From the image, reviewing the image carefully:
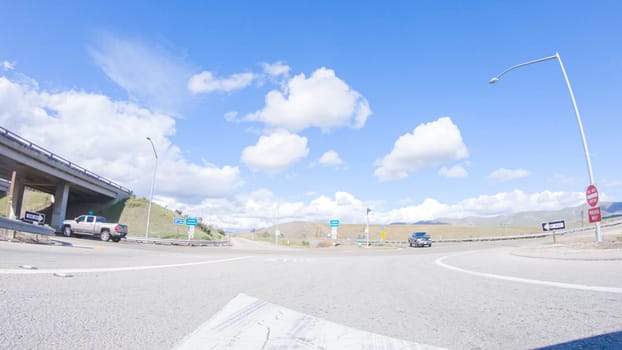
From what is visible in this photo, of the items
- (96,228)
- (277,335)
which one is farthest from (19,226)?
(96,228)

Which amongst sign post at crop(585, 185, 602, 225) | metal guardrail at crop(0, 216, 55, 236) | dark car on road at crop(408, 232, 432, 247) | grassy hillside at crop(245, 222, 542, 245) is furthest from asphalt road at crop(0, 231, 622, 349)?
grassy hillside at crop(245, 222, 542, 245)

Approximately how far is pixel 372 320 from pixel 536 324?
5.07 ft

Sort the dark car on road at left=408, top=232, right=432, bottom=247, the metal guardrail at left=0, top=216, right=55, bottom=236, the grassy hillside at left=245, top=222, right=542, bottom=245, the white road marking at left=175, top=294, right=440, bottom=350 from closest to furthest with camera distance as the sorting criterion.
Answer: the white road marking at left=175, top=294, right=440, bottom=350 < the metal guardrail at left=0, top=216, right=55, bottom=236 < the dark car on road at left=408, top=232, right=432, bottom=247 < the grassy hillside at left=245, top=222, right=542, bottom=245

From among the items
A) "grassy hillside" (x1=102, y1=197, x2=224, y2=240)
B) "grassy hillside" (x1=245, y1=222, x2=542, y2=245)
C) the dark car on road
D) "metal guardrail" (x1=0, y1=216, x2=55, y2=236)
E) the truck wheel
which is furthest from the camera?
"grassy hillside" (x1=245, y1=222, x2=542, y2=245)

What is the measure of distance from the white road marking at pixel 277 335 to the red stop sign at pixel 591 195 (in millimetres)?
14972

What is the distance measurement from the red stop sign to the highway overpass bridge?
3498 centimetres

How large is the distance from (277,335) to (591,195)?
15900 millimetres

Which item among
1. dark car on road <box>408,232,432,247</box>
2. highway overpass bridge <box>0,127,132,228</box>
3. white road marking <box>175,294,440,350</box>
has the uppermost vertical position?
highway overpass bridge <box>0,127,132,228</box>

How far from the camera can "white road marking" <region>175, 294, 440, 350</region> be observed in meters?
2.64

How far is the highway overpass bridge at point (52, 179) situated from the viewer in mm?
32969

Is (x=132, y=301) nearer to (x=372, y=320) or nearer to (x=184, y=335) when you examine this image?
(x=184, y=335)

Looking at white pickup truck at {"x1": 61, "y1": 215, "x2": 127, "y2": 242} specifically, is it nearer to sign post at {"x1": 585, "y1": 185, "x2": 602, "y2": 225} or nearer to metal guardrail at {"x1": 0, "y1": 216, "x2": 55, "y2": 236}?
metal guardrail at {"x1": 0, "y1": 216, "x2": 55, "y2": 236}

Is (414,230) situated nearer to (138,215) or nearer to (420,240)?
(420,240)

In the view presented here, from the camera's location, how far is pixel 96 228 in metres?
31.9
